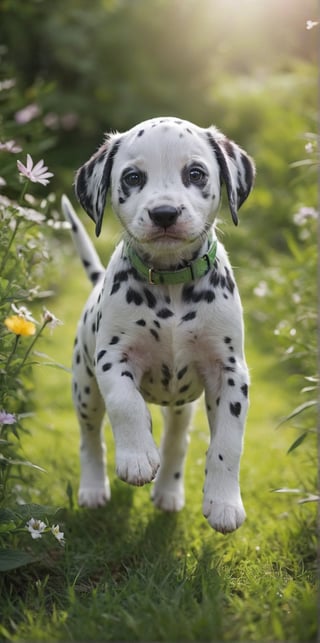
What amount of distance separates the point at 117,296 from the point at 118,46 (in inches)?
563

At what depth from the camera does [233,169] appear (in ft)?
11.2

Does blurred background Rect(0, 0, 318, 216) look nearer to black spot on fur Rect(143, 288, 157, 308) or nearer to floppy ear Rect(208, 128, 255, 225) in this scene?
floppy ear Rect(208, 128, 255, 225)

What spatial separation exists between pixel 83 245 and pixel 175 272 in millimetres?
1246

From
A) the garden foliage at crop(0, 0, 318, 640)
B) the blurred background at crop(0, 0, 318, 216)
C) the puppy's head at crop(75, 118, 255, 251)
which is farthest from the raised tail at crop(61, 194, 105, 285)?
the blurred background at crop(0, 0, 318, 216)

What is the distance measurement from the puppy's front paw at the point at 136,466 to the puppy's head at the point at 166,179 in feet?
2.62

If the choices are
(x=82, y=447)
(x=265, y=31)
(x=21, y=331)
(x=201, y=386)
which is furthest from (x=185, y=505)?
(x=265, y=31)

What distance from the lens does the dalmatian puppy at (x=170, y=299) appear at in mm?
3090

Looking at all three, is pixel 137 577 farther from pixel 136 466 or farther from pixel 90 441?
pixel 90 441

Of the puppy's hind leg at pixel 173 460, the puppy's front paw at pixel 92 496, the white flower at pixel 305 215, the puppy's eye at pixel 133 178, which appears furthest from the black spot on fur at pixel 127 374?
the white flower at pixel 305 215

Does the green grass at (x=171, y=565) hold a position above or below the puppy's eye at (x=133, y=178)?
below

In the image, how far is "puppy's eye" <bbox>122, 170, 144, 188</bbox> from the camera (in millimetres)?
3207

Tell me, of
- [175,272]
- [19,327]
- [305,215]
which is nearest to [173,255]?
[175,272]

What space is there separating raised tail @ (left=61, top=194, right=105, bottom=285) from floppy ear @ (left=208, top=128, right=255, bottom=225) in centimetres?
111

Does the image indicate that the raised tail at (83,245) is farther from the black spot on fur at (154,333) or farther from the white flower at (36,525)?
the white flower at (36,525)
